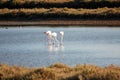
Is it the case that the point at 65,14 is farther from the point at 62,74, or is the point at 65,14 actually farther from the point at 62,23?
the point at 62,74

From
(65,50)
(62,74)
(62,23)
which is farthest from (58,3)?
(62,74)

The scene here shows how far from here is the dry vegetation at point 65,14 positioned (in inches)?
1714

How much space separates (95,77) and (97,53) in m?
9.21

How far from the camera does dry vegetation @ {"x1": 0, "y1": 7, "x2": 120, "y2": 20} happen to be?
43.5 metres

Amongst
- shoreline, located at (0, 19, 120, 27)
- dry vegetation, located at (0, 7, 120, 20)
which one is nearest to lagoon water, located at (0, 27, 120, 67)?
shoreline, located at (0, 19, 120, 27)

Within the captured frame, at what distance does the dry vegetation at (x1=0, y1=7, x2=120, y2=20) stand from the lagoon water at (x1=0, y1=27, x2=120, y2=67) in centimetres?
767

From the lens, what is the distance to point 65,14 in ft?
148

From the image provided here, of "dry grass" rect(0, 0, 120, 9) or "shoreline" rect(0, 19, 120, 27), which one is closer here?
"shoreline" rect(0, 19, 120, 27)

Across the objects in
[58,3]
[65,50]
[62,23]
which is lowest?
[62,23]

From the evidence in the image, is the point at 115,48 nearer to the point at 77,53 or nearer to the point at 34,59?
the point at 77,53

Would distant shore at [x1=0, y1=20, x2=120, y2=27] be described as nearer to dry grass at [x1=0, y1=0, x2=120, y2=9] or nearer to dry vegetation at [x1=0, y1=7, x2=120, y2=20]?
dry vegetation at [x1=0, y1=7, x2=120, y2=20]

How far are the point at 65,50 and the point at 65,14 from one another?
63.3 ft

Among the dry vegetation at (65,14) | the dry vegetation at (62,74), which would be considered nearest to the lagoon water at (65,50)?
the dry vegetation at (62,74)

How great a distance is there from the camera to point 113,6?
163 feet
